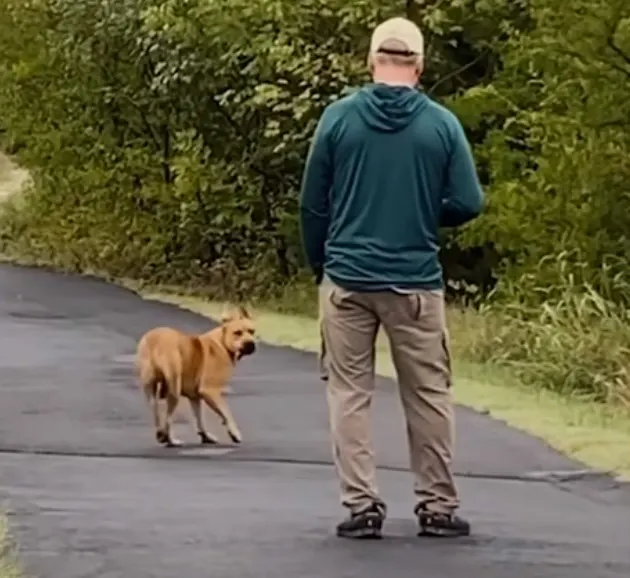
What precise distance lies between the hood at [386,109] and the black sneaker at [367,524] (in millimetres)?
1402

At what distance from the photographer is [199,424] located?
12.3m

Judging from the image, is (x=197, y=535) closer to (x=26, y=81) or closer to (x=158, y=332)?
(x=158, y=332)

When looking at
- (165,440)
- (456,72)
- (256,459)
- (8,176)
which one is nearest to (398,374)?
(256,459)

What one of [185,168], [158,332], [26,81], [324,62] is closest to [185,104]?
[185,168]

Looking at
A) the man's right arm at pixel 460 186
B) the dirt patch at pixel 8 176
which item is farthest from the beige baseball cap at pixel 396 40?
the dirt patch at pixel 8 176

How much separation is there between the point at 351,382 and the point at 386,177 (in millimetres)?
768

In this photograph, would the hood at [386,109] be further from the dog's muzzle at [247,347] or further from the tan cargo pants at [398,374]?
the dog's muzzle at [247,347]

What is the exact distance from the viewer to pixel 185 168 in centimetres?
2775

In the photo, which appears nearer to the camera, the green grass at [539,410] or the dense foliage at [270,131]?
the green grass at [539,410]

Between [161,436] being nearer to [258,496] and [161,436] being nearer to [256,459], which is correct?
[256,459]

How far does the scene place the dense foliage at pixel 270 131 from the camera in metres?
18.3

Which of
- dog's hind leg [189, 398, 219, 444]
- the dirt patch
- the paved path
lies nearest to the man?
the paved path

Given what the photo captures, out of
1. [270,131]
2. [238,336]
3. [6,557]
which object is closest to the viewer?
[6,557]

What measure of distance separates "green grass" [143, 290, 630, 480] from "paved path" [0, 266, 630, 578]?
18 cm
